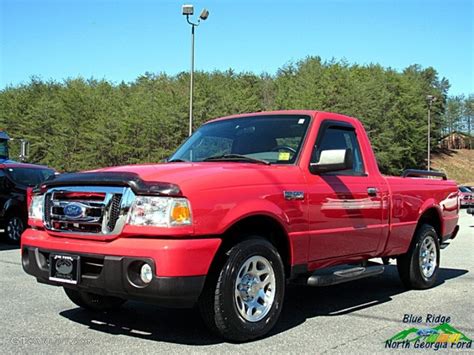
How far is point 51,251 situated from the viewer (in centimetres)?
453

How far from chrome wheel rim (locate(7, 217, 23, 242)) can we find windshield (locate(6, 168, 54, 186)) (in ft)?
2.81

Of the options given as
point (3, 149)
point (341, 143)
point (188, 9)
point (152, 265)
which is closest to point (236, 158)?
point (341, 143)

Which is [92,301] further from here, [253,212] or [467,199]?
[467,199]

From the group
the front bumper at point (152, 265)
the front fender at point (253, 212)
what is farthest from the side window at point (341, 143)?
the front bumper at point (152, 265)

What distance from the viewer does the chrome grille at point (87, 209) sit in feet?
13.8

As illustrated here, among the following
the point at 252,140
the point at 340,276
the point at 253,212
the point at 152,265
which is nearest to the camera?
the point at 152,265

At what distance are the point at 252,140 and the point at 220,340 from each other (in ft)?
6.91

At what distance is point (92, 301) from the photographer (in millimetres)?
5422

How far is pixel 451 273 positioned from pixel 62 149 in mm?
52706

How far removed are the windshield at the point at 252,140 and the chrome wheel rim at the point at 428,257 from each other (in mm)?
2625

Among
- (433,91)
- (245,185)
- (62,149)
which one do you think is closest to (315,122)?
(245,185)

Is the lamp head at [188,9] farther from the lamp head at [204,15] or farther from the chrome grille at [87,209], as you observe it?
the chrome grille at [87,209]

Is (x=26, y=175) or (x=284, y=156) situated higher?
(x=284, y=156)

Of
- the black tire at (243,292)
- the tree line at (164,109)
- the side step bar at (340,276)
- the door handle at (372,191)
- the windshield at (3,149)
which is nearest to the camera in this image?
the black tire at (243,292)
